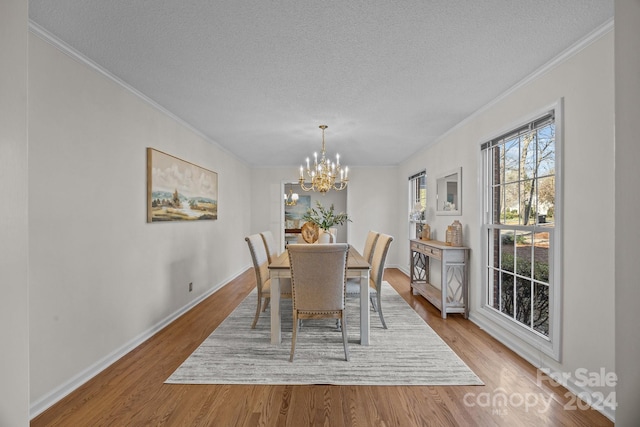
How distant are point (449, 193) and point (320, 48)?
2964 mm

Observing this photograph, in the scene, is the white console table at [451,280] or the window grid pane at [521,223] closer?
the window grid pane at [521,223]

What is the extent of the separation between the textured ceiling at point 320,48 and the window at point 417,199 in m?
2.13

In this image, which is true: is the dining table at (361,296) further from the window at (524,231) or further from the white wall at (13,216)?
the white wall at (13,216)

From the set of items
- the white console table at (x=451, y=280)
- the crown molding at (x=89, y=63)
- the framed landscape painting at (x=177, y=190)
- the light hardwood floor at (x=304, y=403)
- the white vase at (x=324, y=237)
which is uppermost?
the crown molding at (x=89, y=63)

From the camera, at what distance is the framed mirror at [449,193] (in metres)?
4.00

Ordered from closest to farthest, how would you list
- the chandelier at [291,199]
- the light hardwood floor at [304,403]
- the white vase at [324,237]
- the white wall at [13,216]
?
the white wall at [13,216] → the light hardwood floor at [304,403] → the white vase at [324,237] → the chandelier at [291,199]

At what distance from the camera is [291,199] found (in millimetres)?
9320

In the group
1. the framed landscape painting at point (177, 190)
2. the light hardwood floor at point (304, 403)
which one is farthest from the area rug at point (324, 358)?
the framed landscape painting at point (177, 190)

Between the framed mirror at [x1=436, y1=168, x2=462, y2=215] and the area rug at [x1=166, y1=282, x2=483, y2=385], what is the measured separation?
162 cm

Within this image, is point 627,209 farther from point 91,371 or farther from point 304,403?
point 91,371

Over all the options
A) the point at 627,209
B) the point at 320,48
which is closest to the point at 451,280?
the point at 320,48

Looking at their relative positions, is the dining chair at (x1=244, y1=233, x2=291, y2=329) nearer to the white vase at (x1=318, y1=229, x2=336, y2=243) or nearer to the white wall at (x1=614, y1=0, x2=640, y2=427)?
the white vase at (x1=318, y1=229, x2=336, y2=243)

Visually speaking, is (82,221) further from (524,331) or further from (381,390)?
(524,331)

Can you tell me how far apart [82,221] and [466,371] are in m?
3.13
